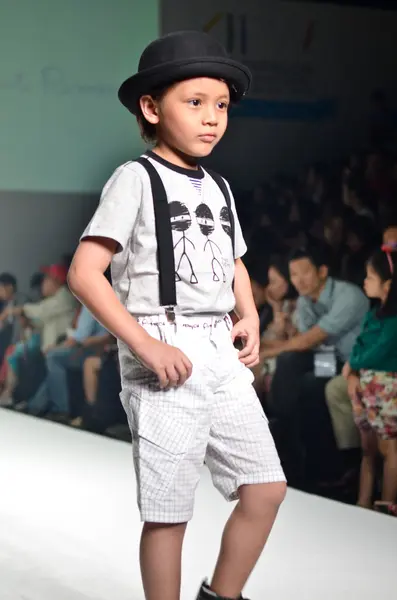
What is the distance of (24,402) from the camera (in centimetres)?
601

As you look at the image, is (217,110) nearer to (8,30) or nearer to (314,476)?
(314,476)

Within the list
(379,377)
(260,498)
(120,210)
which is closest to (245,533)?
(260,498)

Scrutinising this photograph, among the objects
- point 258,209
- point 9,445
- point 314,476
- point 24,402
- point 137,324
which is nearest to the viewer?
point 137,324

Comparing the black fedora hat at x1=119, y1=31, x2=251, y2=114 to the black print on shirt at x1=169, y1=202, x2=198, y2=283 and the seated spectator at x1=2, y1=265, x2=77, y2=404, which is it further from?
the seated spectator at x1=2, y1=265, x2=77, y2=404

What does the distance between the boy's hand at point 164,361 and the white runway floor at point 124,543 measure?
0.80m

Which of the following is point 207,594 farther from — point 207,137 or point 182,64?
point 182,64

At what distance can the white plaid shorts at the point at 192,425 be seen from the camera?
6.41ft

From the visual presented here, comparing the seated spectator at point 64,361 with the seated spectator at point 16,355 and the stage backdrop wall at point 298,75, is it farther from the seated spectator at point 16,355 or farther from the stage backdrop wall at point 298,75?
the stage backdrop wall at point 298,75

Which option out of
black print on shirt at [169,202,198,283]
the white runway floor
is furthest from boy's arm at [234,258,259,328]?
the white runway floor

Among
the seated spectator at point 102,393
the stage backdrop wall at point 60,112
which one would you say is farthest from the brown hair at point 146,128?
the stage backdrop wall at point 60,112

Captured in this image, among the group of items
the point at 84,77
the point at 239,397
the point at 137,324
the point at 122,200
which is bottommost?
the point at 239,397

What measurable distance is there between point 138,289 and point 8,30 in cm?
401

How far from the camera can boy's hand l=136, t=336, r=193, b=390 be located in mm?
1885

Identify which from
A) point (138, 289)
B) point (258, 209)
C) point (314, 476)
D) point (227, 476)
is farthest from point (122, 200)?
point (258, 209)
